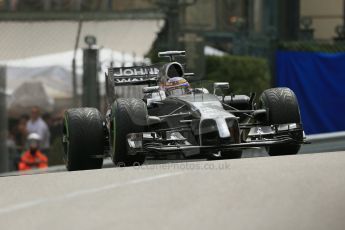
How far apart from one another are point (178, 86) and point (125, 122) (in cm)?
95

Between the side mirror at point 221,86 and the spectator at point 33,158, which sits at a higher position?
the side mirror at point 221,86

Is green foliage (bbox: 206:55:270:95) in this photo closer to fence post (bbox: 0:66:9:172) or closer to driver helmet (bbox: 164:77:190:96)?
fence post (bbox: 0:66:9:172)

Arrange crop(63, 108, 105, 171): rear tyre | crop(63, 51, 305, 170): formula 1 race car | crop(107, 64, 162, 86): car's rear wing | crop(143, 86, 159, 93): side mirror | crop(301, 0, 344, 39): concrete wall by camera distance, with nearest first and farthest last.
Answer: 1. crop(63, 51, 305, 170): formula 1 race car
2. crop(63, 108, 105, 171): rear tyre
3. crop(143, 86, 159, 93): side mirror
4. crop(107, 64, 162, 86): car's rear wing
5. crop(301, 0, 344, 39): concrete wall

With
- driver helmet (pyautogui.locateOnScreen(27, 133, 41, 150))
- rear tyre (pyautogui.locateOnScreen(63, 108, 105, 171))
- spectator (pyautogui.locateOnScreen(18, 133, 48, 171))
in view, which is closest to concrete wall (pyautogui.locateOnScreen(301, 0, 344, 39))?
driver helmet (pyautogui.locateOnScreen(27, 133, 41, 150))

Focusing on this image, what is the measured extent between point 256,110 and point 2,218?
15.4ft

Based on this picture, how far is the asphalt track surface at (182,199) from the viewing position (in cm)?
687

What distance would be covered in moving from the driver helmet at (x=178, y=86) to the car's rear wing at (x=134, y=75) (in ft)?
1.95

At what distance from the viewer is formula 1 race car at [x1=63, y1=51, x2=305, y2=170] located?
33.5ft

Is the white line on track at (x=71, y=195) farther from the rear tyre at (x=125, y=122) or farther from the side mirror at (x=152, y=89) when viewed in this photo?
the side mirror at (x=152, y=89)

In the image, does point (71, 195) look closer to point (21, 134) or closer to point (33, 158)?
point (33, 158)

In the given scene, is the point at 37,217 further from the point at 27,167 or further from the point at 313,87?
the point at 313,87

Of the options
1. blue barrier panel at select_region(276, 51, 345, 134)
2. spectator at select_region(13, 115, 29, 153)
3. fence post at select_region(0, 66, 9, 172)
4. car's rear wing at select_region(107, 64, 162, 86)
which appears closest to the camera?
car's rear wing at select_region(107, 64, 162, 86)

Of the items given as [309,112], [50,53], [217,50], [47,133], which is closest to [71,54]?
[50,53]

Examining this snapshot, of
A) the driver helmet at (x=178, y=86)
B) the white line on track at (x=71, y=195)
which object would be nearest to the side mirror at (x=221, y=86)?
the driver helmet at (x=178, y=86)
